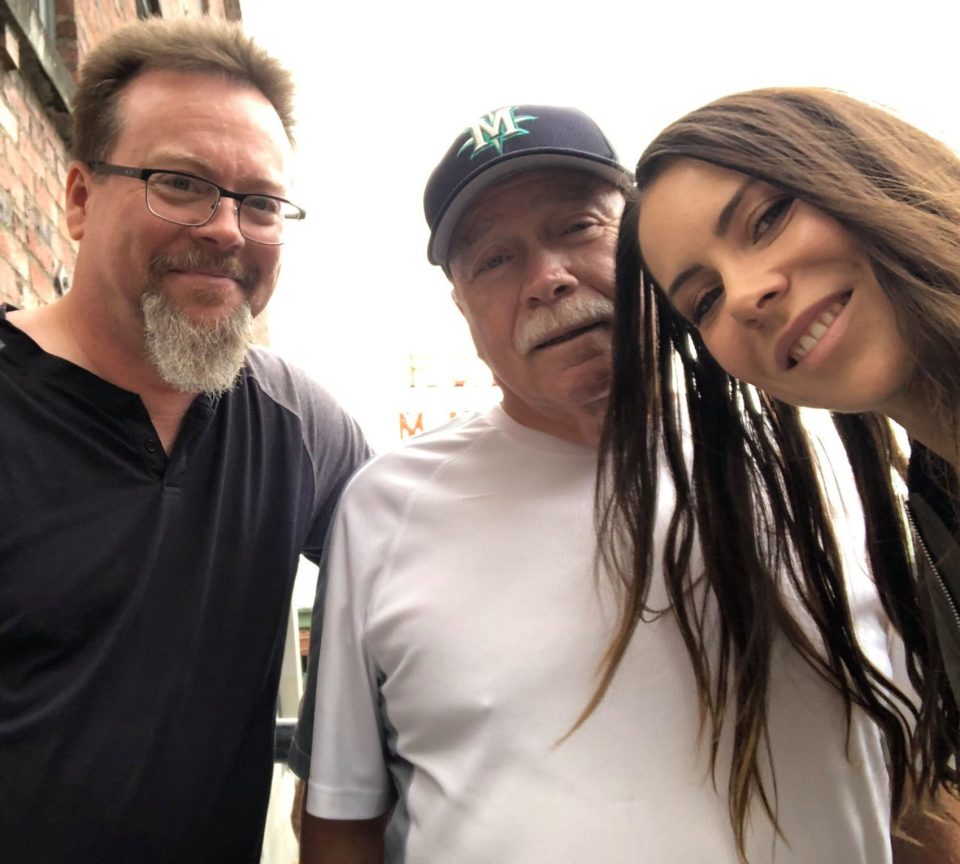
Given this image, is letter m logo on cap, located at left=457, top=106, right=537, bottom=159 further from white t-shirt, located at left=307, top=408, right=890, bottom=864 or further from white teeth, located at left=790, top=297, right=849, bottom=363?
white teeth, located at left=790, top=297, right=849, bottom=363

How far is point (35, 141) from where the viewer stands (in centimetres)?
156

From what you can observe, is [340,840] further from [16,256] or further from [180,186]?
[16,256]

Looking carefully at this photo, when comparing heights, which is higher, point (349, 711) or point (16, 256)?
point (16, 256)

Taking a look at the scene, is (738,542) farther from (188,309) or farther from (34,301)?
(34,301)

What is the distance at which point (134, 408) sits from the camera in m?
1.08

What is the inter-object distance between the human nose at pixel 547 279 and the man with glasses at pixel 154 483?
465 millimetres

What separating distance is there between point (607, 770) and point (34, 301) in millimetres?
1450

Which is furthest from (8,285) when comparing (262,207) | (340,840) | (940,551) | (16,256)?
(940,551)

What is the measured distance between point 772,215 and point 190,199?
0.88 meters

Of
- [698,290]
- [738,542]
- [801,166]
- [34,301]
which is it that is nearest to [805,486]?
[738,542]

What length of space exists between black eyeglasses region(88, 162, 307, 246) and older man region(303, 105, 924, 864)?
30 centimetres

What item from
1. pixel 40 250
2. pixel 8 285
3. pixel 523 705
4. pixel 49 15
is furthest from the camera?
pixel 49 15

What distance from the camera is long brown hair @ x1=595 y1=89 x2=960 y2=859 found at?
2.23 ft

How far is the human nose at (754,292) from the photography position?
0.66 metres
